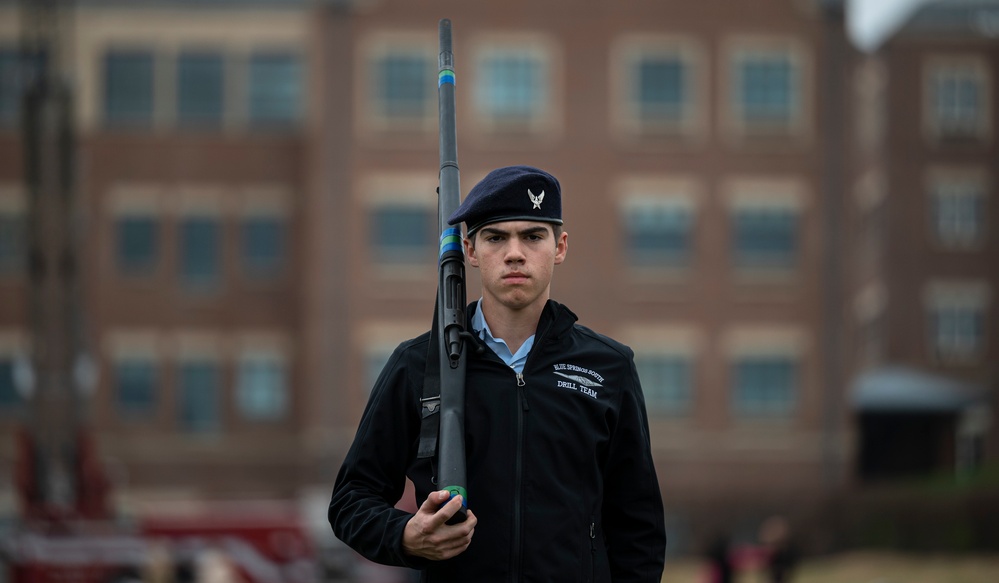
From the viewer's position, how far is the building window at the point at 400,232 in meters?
49.2

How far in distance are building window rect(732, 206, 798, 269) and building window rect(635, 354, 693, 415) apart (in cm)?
344

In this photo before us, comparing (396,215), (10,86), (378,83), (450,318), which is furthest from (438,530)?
(10,86)

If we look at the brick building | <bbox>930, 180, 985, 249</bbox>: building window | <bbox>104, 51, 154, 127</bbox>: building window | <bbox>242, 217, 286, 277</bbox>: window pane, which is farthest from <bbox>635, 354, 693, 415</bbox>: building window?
<bbox>104, 51, 154, 127</bbox>: building window

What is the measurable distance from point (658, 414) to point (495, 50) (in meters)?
11.4

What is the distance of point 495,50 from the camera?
49.4 m

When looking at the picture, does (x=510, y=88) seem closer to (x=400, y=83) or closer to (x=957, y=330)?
(x=400, y=83)

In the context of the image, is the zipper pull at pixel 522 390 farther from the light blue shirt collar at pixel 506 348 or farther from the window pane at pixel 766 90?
the window pane at pixel 766 90

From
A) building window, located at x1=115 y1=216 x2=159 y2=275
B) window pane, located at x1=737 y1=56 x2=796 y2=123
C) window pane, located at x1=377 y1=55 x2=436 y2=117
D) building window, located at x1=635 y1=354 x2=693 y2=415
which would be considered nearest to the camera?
window pane, located at x1=377 y1=55 x2=436 y2=117

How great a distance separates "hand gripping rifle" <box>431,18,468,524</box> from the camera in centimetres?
413

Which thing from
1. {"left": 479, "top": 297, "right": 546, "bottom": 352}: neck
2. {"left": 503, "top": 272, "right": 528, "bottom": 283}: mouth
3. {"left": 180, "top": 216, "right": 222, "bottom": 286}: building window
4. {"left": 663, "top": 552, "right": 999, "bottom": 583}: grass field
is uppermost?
{"left": 503, "top": 272, "right": 528, "bottom": 283}: mouth

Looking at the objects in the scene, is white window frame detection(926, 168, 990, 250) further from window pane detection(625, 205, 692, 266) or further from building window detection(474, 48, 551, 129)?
building window detection(474, 48, 551, 129)

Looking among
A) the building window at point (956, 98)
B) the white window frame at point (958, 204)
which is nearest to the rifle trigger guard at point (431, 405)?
the building window at point (956, 98)

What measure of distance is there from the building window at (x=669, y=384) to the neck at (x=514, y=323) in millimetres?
45434

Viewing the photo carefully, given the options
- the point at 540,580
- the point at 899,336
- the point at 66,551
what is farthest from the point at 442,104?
the point at 899,336
